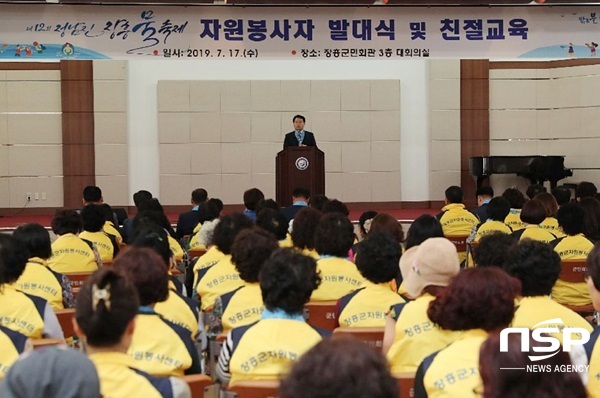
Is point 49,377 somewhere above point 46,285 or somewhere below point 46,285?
above

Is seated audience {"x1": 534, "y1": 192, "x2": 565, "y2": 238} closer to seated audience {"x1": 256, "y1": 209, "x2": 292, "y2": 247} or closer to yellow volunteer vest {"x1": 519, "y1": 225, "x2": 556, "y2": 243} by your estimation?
yellow volunteer vest {"x1": 519, "y1": 225, "x2": 556, "y2": 243}

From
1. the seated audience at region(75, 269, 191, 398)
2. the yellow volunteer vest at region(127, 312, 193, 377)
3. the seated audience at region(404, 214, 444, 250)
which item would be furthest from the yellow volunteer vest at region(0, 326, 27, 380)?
the seated audience at region(404, 214, 444, 250)

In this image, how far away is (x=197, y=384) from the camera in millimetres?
2531

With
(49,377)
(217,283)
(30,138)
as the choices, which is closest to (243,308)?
(217,283)

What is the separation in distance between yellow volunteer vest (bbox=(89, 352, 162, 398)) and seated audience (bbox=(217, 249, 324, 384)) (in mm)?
464

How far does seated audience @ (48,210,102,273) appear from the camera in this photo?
5.62 meters

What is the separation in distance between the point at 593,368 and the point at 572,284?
9.68ft

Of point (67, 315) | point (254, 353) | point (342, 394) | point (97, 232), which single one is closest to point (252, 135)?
point (97, 232)

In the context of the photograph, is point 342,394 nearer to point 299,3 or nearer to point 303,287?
point 303,287

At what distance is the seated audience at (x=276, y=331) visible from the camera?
8.84 feet

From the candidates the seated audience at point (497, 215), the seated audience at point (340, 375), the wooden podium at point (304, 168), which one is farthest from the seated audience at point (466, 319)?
the wooden podium at point (304, 168)

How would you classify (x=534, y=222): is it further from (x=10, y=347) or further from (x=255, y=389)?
(x=10, y=347)

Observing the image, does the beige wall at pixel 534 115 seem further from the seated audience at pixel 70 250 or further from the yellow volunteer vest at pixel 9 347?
the yellow volunteer vest at pixel 9 347

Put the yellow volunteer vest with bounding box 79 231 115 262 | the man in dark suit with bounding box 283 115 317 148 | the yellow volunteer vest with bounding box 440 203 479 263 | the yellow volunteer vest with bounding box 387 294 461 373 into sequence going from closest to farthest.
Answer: the yellow volunteer vest with bounding box 387 294 461 373 → the yellow volunteer vest with bounding box 79 231 115 262 → the yellow volunteer vest with bounding box 440 203 479 263 → the man in dark suit with bounding box 283 115 317 148
